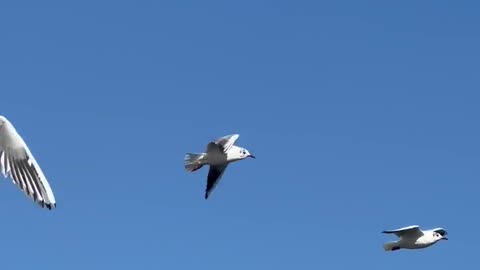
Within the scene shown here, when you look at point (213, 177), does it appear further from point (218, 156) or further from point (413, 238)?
point (413, 238)

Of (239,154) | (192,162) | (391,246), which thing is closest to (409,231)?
(391,246)

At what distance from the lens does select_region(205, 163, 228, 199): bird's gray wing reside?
28.4 metres

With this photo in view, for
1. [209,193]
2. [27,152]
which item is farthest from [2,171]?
[209,193]

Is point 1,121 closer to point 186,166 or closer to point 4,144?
point 4,144

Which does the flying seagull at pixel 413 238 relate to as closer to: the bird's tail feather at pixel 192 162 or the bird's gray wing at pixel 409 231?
the bird's gray wing at pixel 409 231

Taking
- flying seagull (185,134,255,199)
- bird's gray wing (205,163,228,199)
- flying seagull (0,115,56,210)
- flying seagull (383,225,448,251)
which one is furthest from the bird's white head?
flying seagull (0,115,56,210)

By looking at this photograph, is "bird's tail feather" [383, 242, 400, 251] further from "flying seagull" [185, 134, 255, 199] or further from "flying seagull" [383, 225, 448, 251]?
"flying seagull" [185, 134, 255, 199]

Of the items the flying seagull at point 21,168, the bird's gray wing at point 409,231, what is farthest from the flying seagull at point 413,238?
the flying seagull at point 21,168

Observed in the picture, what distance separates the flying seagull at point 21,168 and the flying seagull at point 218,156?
18088 millimetres

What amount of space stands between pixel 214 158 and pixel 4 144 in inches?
739

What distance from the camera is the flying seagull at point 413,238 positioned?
30.2 meters

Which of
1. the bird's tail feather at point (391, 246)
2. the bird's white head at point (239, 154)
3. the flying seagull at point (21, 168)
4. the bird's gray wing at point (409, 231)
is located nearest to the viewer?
the flying seagull at point (21, 168)

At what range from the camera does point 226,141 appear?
1063 inches

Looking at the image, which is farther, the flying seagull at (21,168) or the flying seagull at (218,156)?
the flying seagull at (218,156)
